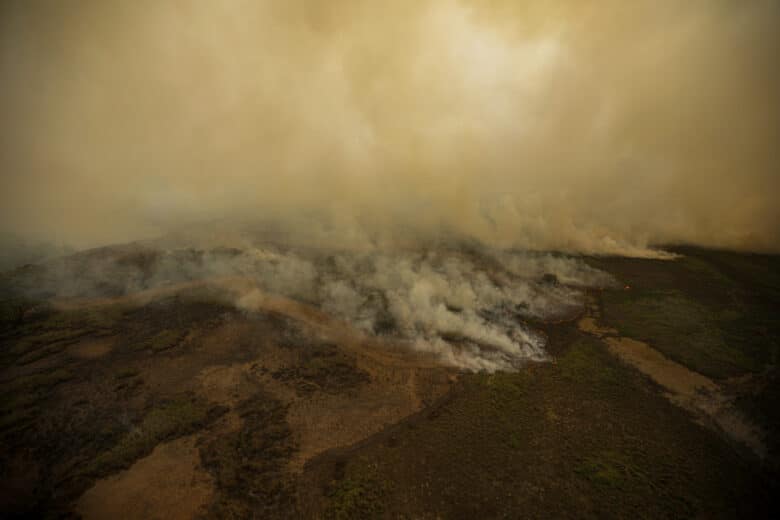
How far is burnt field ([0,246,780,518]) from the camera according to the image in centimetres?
1984

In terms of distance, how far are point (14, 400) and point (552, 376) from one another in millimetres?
42113

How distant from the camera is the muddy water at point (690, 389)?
2556 cm

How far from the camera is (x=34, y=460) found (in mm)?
20391

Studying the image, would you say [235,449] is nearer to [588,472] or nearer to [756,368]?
[588,472]

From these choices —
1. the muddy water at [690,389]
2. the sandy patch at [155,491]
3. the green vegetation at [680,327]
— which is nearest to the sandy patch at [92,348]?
the sandy patch at [155,491]

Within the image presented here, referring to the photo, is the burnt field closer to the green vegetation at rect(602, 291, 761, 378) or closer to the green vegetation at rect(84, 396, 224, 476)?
the green vegetation at rect(84, 396, 224, 476)

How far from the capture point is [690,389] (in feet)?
98.7

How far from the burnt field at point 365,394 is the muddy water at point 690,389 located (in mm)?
178

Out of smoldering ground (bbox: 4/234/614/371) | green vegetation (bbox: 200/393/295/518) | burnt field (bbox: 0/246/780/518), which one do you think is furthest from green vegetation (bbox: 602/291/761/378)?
green vegetation (bbox: 200/393/295/518)

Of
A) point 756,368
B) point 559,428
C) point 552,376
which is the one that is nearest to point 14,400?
point 559,428

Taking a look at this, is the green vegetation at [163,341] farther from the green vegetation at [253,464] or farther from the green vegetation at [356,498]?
the green vegetation at [356,498]

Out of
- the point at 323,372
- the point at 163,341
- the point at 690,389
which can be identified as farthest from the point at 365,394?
the point at 690,389

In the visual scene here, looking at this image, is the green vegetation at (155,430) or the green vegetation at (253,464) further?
the green vegetation at (155,430)

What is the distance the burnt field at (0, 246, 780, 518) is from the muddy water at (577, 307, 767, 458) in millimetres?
178
